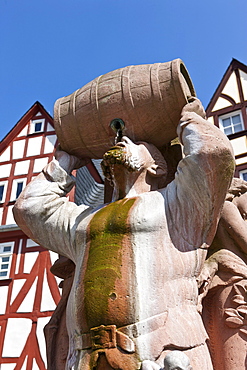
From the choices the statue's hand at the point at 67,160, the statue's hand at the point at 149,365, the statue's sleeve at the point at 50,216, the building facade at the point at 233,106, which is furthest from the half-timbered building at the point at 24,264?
the statue's hand at the point at 149,365

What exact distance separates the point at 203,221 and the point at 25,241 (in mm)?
8515

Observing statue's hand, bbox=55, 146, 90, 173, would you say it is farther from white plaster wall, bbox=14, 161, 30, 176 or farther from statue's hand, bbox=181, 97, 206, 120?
white plaster wall, bbox=14, 161, 30, 176

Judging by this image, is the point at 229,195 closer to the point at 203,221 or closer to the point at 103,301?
the point at 203,221

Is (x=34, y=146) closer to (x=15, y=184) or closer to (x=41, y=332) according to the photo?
(x=15, y=184)

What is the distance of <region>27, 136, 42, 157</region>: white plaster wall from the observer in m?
12.6

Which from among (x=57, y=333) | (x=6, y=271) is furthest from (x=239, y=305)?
(x=6, y=271)

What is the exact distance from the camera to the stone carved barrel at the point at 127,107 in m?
3.60

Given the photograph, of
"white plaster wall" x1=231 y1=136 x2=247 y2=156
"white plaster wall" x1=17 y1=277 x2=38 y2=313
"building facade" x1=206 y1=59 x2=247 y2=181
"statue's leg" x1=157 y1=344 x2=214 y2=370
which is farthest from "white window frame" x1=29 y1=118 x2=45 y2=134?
"statue's leg" x1=157 y1=344 x2=214 y2=370

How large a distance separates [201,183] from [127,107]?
0.88 meters

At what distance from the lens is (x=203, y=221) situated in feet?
10.3

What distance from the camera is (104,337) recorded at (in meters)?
2.79

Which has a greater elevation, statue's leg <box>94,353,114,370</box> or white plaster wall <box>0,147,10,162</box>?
white plaster wall <box>0,147,10,162</box>

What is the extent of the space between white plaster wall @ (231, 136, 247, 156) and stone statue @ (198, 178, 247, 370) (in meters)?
8.91

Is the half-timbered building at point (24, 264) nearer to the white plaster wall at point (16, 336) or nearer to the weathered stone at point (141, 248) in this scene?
the white plaster wall at point (16, 336)
